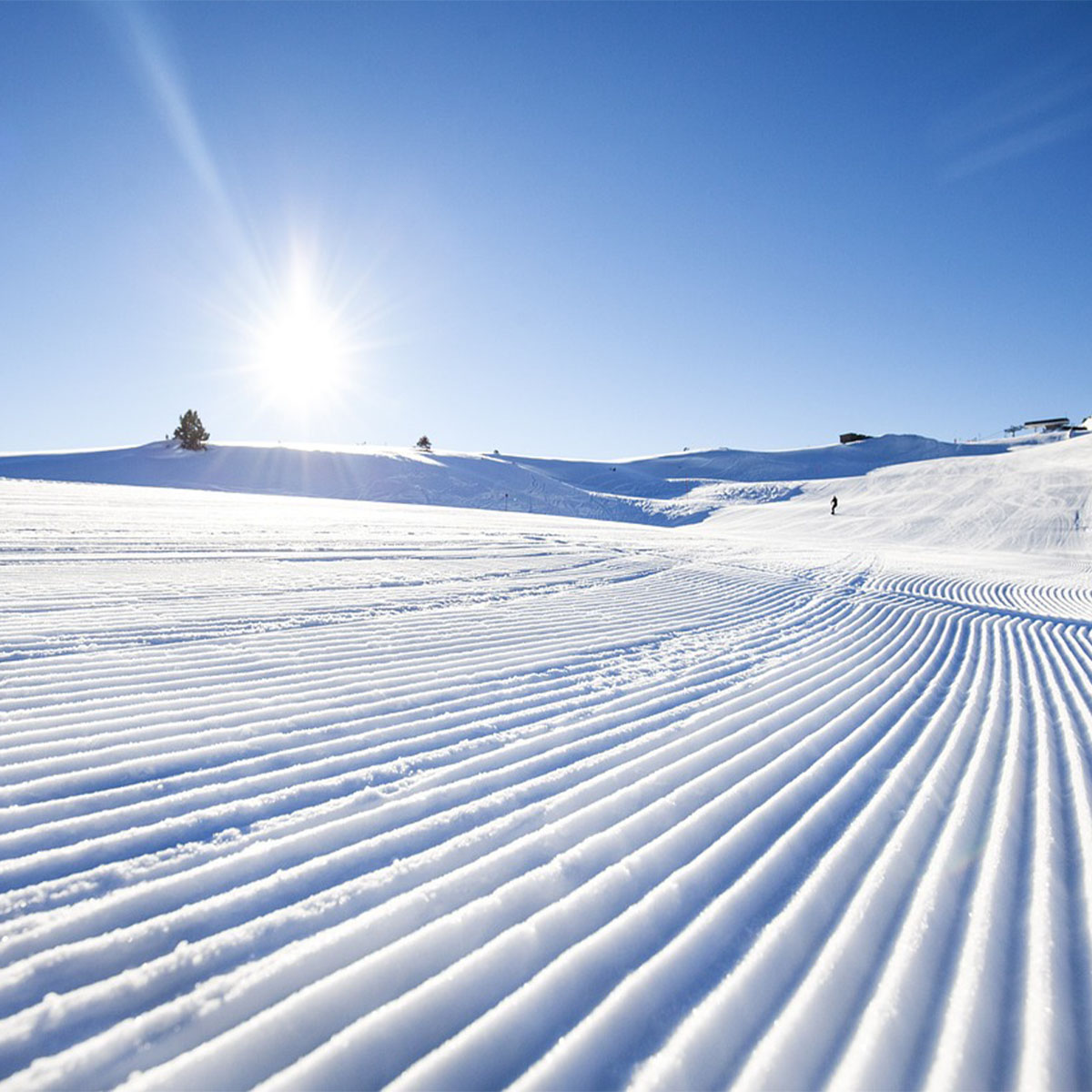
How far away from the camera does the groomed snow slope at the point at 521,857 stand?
161 centimetres

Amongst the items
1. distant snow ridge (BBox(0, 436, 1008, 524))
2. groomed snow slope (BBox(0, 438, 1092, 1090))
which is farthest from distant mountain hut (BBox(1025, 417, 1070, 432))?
groomed snow slope (BBox(0, 438, 1092, 1090))

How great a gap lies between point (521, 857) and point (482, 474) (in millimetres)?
47048

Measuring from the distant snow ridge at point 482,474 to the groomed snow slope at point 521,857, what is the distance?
110 ft

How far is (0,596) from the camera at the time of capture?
19.5 ft

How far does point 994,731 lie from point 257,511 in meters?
21.2

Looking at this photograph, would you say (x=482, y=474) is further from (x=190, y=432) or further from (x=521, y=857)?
(x=521, y=857)

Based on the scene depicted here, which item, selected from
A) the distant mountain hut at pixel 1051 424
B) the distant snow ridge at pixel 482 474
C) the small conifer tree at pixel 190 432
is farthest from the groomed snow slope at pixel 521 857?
the distant mountain hut at pixel 1051 424

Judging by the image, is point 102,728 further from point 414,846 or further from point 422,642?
point 422,642

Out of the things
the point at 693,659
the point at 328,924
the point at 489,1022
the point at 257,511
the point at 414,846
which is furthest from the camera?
the point at 257,511

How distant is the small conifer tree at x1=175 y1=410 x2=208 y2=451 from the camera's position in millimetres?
47469

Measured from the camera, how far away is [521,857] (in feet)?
7.88

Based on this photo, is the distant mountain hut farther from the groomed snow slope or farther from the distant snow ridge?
the groomed snow slope

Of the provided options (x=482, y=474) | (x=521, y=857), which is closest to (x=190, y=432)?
(x=482, y=474)

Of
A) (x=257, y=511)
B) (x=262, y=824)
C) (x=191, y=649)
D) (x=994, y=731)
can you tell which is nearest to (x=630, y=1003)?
(x=262, y=824)
